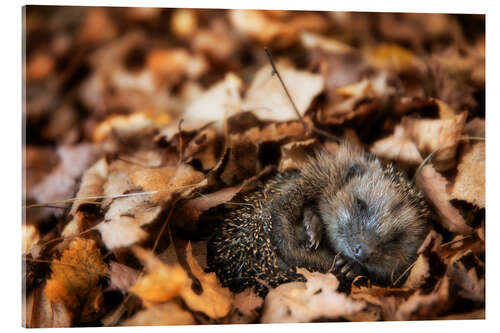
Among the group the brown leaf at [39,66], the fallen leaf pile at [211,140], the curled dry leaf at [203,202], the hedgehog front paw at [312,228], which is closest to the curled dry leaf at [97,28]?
the fallen leaf pile at [211,140]

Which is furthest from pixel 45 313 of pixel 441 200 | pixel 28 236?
pixel 441 200

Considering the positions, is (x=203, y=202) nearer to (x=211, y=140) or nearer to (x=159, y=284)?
(x=211, y=140)

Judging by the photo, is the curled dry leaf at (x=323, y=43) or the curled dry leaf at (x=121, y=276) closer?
the curled dry leaf at (x=121, y=276)

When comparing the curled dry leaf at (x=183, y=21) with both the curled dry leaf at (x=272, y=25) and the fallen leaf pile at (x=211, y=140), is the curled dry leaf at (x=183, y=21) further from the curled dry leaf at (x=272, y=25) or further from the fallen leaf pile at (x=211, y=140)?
the curled dry leaf at (x=272, y=25)

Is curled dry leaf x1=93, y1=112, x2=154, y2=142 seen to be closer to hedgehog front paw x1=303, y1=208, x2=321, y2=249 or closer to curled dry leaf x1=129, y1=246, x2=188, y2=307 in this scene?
curled dry leaf x1=129, y1=246, x2=188, y2=307

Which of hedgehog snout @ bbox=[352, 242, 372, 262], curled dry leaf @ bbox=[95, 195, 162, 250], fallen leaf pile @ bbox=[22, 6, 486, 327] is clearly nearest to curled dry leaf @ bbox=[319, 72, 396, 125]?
fallen leaf pile @ bbox=[22, 6, 486, 327]

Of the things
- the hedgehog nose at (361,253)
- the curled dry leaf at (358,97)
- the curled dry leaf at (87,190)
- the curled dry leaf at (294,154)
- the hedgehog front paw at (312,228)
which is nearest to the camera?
the curled dry leaf at (87,190)
